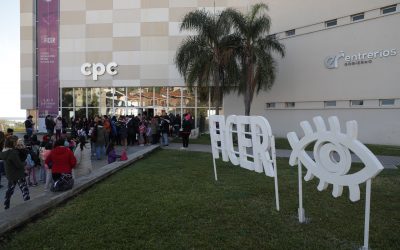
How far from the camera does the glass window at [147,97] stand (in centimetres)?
3302

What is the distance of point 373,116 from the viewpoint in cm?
2227

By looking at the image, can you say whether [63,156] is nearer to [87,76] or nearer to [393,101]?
[393,101]

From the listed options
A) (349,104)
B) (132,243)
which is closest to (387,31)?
(349,104)

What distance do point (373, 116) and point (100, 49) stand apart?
21240mm

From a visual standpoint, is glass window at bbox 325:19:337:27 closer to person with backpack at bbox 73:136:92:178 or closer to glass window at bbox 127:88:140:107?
glass window at bbox 127:88:140:107

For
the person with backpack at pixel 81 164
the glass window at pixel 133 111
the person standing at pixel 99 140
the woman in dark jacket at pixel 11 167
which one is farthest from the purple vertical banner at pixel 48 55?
the woman in dark jacket at pixel 11 167

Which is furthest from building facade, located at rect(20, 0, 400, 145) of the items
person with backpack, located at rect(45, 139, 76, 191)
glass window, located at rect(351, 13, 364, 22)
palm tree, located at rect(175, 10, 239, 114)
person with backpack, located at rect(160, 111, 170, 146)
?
person with backpack, located at rect(45, 139, 76, 191)

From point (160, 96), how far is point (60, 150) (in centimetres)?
2473

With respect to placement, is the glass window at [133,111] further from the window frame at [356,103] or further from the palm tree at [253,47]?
the window frame at [356,103]

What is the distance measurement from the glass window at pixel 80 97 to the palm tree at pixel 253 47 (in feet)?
48.7

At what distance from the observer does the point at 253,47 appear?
23.7 meters

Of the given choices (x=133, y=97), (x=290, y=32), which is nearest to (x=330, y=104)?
(x=290, y=32)

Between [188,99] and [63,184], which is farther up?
[188,99]

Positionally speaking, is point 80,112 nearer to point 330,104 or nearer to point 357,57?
point 330,104
